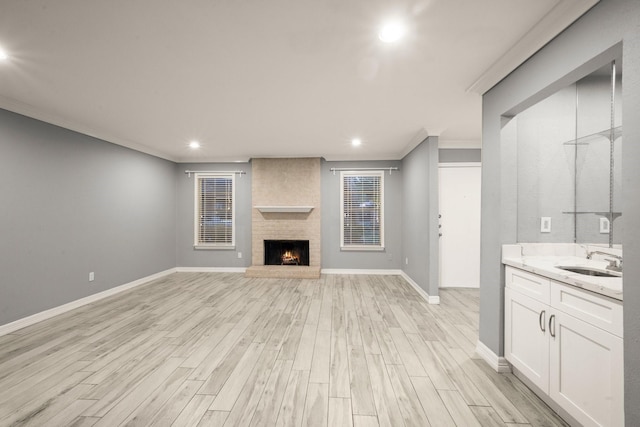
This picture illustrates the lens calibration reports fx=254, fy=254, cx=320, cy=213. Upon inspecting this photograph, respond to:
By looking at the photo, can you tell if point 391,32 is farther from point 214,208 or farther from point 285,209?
point 214,208

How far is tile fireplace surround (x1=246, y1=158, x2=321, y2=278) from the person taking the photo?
5.64 meters

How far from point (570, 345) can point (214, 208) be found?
19.7ft

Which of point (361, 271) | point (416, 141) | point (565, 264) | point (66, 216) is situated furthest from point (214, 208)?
point (565, 264)

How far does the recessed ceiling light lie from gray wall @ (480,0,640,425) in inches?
39.2

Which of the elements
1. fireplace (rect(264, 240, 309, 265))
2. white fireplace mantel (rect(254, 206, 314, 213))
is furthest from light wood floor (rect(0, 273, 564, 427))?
white fireplace mantel (rect(254, 206, 314, 213))

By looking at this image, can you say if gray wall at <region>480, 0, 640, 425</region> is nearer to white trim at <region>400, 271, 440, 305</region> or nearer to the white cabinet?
the white cabinet

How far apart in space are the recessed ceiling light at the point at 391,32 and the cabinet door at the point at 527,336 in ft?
6.99

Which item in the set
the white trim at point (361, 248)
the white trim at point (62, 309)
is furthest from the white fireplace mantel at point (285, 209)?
the white trim at point (62, 309)

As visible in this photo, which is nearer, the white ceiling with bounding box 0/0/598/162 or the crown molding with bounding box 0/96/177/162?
the white ceiling with bounding box 0/0/598/162

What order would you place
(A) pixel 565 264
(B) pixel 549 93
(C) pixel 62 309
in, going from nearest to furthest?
(B) pixel 549 93, (A) pixel 565 264, (C) pixel 62 309

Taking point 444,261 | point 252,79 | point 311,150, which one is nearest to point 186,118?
point 252,79

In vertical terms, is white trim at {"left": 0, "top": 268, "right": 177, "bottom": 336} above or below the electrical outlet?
below

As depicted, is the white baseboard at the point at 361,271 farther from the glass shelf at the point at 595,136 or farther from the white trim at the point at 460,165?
the glass shelf at the point at 595,136

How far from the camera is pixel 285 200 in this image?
18.6ft
